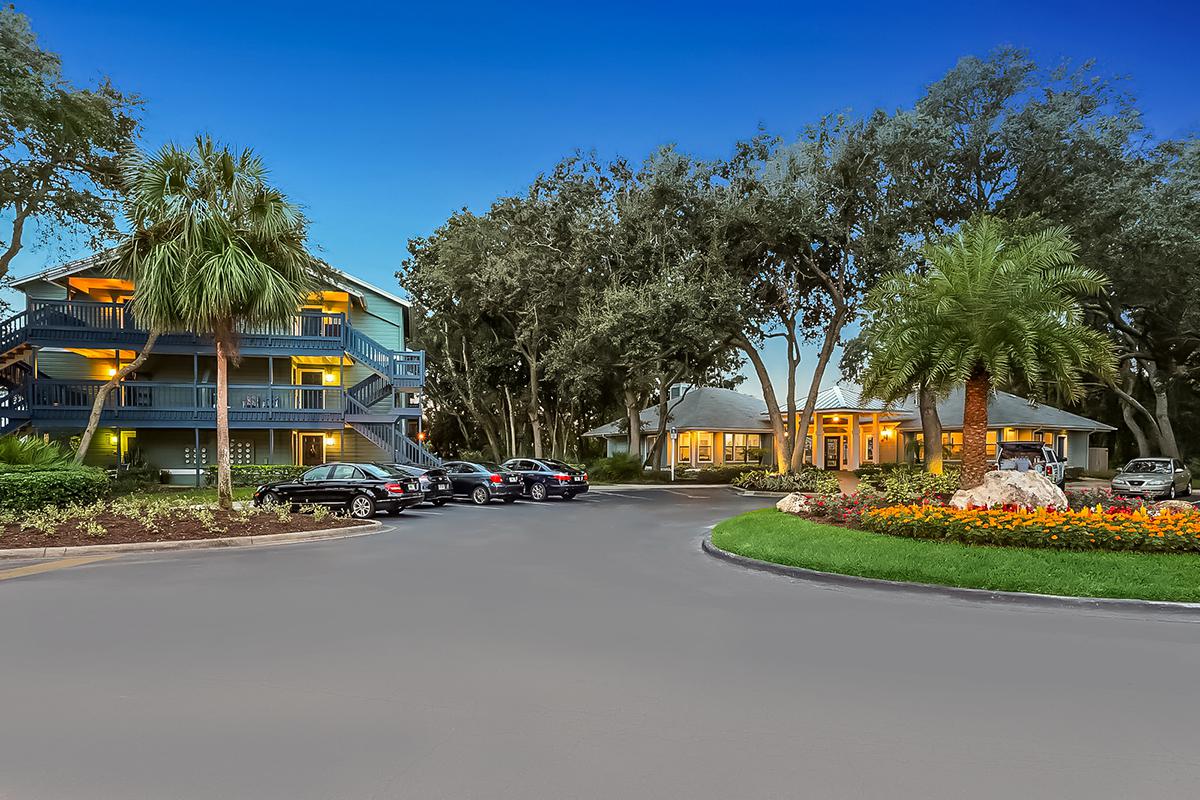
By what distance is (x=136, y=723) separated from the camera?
5.10 meters

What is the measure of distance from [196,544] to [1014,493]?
50.6 feet

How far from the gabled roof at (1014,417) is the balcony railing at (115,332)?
3173cm

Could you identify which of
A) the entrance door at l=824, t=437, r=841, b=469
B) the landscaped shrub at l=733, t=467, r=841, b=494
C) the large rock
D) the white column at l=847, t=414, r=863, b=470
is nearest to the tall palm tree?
the large rock

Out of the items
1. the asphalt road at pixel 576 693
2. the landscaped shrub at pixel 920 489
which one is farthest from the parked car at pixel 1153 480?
the asphalt road at pixel 576 693

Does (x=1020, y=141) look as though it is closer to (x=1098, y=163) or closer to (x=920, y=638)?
(x=1098, y=163)

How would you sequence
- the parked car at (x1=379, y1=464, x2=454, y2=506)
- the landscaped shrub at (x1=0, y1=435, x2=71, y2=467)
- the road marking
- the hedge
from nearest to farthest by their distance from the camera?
the road marking → the hedge → the landscaped shrub at (x1=0, y1=435, x2=71, y2=467) → the parked car at (x1=379, y1=464, x2=454, y2=506)

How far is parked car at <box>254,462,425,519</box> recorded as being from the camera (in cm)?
1989

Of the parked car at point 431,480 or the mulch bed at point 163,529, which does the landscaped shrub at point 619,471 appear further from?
the mulch bed at point 163,529

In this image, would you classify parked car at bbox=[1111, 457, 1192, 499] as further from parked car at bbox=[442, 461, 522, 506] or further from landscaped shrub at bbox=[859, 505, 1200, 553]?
parked car at bbox=[442, 461, 522, 506]

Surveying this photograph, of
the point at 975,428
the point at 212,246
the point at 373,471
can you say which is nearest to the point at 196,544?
the point at 373,471

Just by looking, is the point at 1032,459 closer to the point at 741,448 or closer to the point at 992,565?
the point at 992,565

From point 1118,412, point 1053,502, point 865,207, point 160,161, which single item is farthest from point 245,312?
point 1118,412

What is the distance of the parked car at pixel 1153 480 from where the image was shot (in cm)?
2692

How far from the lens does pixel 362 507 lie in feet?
64.6
